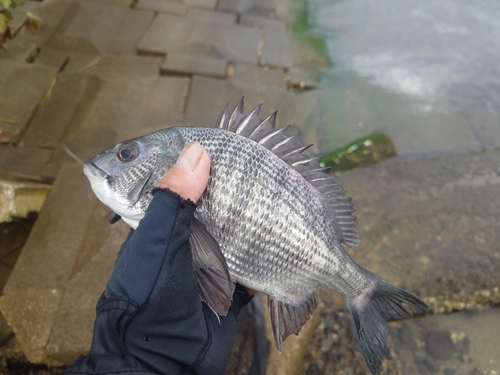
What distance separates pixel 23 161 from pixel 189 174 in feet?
9.09

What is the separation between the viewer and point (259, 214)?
1.53 meters

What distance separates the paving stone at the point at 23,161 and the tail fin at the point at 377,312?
3.04 meters

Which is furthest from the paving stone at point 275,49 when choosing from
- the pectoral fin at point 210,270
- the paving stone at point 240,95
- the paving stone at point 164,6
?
the pectoral fin at point 210,270

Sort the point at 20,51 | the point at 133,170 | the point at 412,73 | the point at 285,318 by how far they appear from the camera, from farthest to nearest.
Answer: the point at 412,73 → the point at 20,51 → the point at 285,318 → the point at 133,170

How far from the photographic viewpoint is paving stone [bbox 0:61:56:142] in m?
3.56

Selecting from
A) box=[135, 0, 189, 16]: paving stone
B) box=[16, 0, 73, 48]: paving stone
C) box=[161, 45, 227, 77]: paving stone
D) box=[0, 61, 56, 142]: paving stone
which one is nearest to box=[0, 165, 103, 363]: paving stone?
box=[0, 61, 56, 142]: paving stone

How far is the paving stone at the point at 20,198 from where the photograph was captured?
2922mm

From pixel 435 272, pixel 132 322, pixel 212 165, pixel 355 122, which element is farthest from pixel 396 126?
pixel 132 322

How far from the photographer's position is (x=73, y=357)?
2.20 metres

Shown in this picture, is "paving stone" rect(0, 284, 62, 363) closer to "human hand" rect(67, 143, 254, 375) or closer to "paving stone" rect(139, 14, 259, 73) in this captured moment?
"human hand" rect(67, 143, 254, 375)

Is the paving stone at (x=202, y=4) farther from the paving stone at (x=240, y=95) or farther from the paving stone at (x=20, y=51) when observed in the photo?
the paving stone at (x=20, y=51)

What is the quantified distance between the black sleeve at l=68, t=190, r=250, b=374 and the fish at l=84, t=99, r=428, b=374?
0.47 ft

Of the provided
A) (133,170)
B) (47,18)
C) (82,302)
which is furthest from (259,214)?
(47,18)

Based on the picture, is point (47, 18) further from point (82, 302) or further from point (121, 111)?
point (82, 302)
